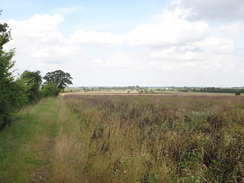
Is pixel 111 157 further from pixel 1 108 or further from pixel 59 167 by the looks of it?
pixel 1 108

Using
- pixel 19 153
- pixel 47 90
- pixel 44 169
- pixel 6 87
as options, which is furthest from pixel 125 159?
pixel 47 90

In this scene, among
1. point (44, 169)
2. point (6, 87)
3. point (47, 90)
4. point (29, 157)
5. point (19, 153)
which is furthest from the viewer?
point (47, 90)

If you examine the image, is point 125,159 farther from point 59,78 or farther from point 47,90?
point 59,78

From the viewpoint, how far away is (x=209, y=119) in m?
11.6

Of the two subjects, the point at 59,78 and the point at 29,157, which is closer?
the point at 29,157

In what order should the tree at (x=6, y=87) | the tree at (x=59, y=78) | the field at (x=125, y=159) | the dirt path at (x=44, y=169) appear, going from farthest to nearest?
the tree at (x=59, y=78), the tree at (x=6, y=87), the dirt path at (x=44, y=169), the field at (x=125, y=159)

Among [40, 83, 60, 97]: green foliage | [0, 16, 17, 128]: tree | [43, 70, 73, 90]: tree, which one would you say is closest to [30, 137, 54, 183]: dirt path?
[0, 16, 17, 128]: tree

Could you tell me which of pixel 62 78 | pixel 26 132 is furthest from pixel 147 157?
pixel 62 78

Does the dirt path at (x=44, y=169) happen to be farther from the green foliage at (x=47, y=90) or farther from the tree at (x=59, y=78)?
the tree at (x=59, y=78)

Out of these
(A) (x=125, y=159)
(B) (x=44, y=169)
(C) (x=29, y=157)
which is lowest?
(B) (x=44, y=169)

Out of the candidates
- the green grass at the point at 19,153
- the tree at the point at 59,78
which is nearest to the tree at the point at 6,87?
the green grass at the point at 19,153

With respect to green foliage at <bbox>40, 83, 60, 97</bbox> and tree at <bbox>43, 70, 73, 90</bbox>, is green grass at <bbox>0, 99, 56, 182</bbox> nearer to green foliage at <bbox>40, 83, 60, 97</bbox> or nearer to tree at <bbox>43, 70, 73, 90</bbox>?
green foliage at <bbox>40, 83, 60, 97</bbox>

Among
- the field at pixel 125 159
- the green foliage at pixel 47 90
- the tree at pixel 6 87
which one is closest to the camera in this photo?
the field at pixel 125 159

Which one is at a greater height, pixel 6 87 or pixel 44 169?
pixel 6 87
